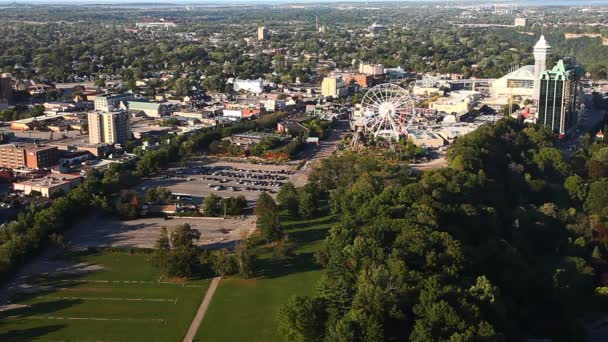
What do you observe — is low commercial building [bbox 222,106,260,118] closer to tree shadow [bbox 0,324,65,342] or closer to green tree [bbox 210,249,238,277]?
green tree [bbox 210,249,238,277]

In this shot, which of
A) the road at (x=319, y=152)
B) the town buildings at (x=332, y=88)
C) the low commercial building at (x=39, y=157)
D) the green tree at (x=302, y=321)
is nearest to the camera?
the green tree at (x=302, y=321)

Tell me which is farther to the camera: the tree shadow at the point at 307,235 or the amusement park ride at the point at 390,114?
the amusement park ride at the point at 390,114

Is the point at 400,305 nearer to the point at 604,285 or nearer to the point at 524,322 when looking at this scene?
the point at 524,322

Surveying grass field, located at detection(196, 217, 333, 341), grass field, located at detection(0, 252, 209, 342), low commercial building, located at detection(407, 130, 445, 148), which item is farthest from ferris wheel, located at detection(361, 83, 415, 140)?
grass field, located at detection(0, 252, 209, 342)

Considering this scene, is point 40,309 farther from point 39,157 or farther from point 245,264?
point 39,157

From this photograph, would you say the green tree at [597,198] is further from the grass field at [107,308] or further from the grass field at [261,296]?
the grass field at [107,308]

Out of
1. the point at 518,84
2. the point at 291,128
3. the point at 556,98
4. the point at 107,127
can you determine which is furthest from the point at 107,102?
the point at 518,84

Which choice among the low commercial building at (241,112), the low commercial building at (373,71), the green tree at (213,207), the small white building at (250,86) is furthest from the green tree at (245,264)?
the low commercial building at (373,71)
